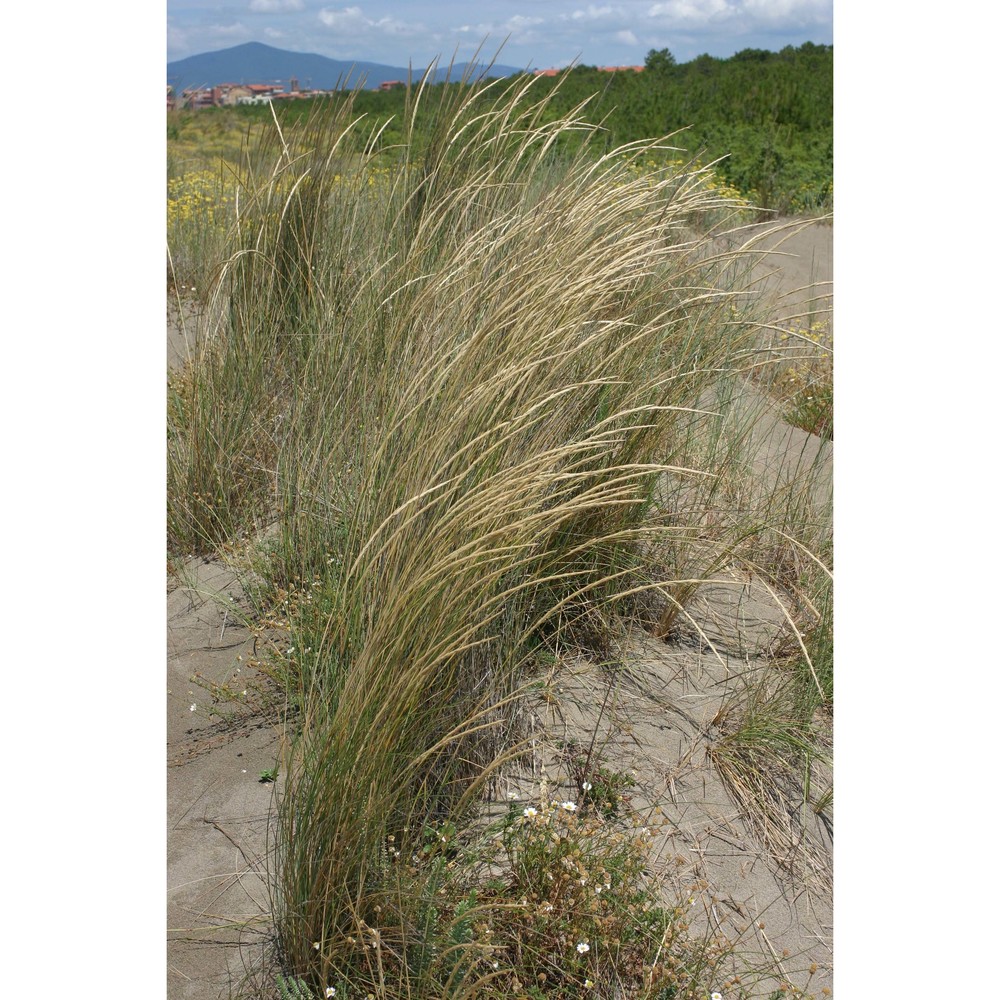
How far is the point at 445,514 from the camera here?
1672mm

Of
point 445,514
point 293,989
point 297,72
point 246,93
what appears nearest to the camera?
point 293,989

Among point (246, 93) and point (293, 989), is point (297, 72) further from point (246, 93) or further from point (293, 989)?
point (293, 989)

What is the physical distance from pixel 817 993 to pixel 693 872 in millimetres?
281

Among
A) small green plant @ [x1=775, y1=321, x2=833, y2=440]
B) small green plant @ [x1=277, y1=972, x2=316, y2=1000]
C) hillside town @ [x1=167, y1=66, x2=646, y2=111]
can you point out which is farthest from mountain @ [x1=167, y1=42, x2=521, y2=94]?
small green plant @ [x1=277, y1=972, x2=316, y2=1000]

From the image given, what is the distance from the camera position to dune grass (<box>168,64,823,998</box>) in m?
1.55

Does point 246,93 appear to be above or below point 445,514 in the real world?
above

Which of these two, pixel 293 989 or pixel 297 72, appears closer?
pixel 293 989

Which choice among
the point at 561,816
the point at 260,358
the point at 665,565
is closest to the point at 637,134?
the point at 260,358

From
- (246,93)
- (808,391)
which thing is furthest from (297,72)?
(808,391)

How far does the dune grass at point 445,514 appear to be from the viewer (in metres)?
1.55

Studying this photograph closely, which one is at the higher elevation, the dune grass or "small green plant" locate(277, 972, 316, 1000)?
the dune grass

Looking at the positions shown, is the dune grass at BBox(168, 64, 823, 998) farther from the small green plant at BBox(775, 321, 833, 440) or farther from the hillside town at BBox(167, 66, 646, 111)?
the small green plant at BBox(775, 321, 833, 440)

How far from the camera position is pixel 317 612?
2.03m
